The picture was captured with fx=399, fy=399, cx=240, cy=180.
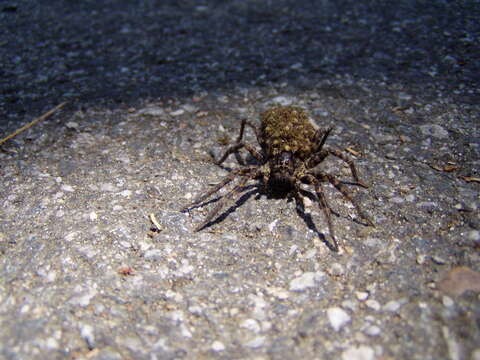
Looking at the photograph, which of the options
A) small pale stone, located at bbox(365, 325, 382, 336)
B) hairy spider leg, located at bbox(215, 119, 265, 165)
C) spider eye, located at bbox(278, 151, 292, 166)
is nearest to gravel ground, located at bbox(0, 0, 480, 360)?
small pale stone, located at bbox(365, 325, 382, 336)

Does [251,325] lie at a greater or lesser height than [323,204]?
lesser

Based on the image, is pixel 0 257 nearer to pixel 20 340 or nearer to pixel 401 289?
pixel 20 340

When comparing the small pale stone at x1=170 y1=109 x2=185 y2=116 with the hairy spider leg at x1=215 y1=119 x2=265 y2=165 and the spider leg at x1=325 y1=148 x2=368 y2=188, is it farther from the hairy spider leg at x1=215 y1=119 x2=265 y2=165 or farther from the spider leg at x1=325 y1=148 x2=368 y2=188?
the spider leg at x1=325 y1=148 x2=368 y2=188

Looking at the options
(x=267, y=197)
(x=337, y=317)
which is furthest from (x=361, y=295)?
(x=267, y=197)

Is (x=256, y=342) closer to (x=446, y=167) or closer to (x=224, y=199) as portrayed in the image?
(x=224, y=199)

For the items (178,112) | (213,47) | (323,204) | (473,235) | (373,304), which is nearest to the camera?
(373,304)

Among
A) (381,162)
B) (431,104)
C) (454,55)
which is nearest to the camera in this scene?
(381,162)

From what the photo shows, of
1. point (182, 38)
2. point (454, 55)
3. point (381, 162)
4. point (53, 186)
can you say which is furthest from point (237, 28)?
point (53, 186)
